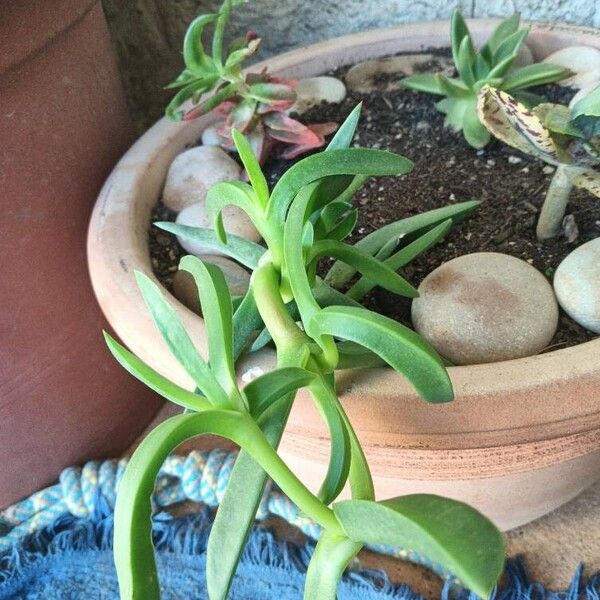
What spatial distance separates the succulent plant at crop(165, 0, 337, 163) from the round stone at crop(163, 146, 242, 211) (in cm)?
3

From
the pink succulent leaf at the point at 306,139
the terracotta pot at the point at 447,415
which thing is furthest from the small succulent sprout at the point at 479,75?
the terracotta pot at the point at 447,415

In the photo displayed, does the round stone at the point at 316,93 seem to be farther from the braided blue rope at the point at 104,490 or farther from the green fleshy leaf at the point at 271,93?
the braided blue rope at the point at 104,490

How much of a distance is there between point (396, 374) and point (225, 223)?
31 cm

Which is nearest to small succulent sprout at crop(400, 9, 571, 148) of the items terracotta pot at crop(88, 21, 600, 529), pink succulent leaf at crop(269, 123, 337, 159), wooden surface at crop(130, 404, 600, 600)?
pink succulent leaf at crop(269, 123, 337, 159)

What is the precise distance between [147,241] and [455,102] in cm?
40

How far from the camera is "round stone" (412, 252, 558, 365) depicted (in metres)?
0.56

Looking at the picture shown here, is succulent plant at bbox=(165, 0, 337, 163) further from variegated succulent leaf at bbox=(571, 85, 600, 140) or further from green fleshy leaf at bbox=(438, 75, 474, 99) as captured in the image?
variegated succulent leaf at bbox=(571, 85, 600, 140)

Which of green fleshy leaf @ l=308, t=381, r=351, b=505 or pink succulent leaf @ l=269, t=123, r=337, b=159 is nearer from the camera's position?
green fleshy leaf @ l=308, t=381, r=351, b=505

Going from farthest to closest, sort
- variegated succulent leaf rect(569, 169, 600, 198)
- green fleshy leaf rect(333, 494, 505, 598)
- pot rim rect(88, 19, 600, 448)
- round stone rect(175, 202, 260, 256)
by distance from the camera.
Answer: round stone rect(175, 202, 260, 256)
variegated succulent leaf rect(569, 169, 600, 198)
pot rim rect(88, 19, 600, 448)
green fleshy leaf rect(333, 494, 505, 598)

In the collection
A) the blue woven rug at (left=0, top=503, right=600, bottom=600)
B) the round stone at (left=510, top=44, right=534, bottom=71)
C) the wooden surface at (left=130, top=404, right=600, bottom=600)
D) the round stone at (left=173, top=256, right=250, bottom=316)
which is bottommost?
the wooden surface at (left=130, top=404, right=600, bottom=600)

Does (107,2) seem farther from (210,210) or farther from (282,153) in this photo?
(210,210)

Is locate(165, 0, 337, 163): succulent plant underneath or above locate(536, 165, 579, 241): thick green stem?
above

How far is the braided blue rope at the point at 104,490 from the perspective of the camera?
0.87m

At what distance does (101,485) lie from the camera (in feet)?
2.91
